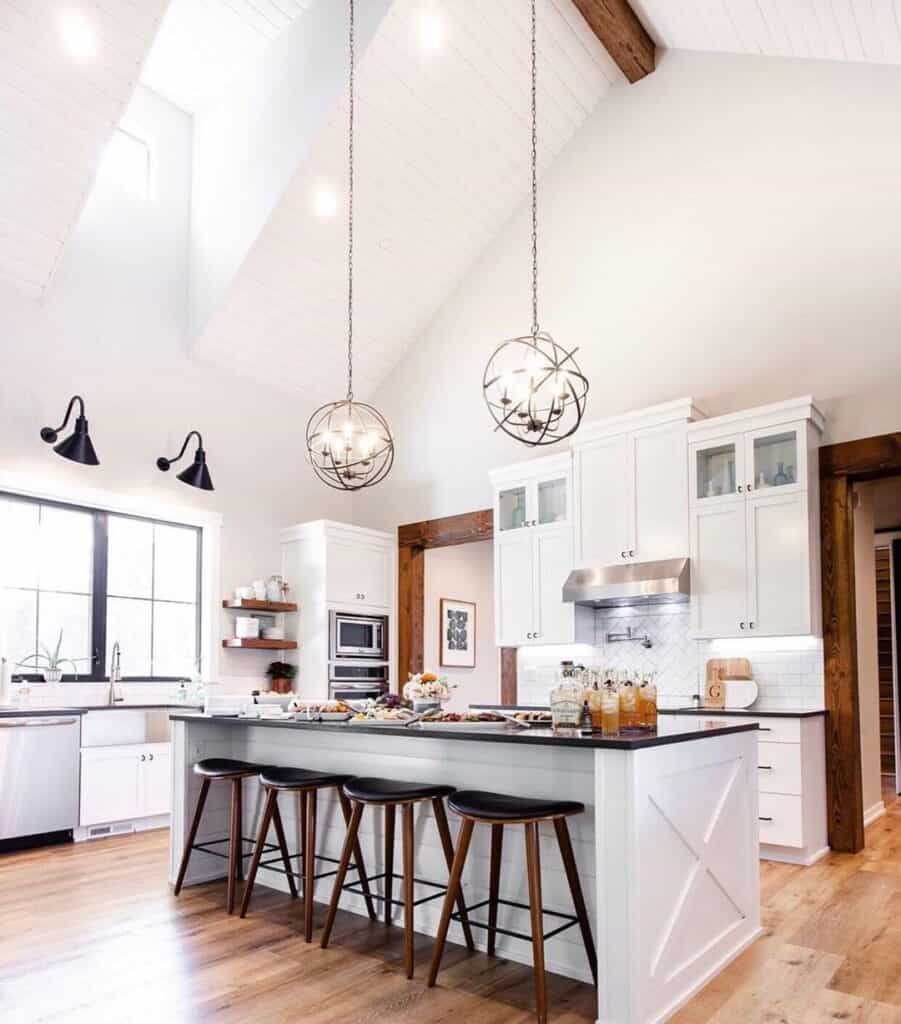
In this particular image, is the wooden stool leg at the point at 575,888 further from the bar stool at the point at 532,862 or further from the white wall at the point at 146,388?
the white wall at the point at 146,388

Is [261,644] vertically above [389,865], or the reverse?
[261,644]

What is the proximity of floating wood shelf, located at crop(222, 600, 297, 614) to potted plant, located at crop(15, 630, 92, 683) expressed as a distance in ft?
4.10

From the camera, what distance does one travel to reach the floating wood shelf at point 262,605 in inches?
259

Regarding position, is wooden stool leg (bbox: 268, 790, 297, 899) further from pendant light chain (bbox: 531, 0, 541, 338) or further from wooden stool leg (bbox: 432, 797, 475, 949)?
pendant light chain (bbox: 531, 0, 541, 338)

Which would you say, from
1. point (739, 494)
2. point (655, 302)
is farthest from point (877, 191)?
point (739, 494)

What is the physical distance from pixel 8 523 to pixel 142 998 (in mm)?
3669

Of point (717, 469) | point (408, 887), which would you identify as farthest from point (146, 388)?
point (408, 887)

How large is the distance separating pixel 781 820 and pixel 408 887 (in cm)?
254

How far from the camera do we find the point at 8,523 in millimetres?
5543

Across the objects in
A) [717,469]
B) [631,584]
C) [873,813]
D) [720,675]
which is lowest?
[873,813]

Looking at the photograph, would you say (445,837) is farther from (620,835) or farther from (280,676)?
(280,676)

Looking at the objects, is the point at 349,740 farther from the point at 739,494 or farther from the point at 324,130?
the point at 324,130

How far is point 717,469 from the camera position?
5297mm

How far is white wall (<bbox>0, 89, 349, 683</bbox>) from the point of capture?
221 inches
